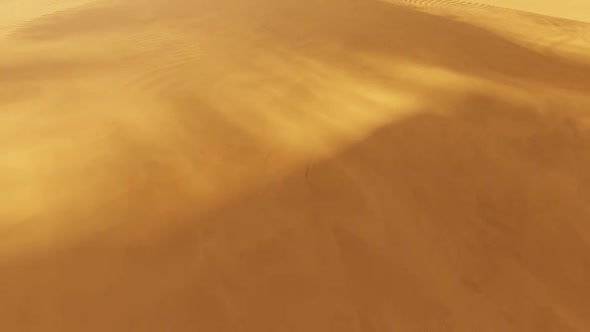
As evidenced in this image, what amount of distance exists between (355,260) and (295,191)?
49cm

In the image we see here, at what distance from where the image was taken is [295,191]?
195cm

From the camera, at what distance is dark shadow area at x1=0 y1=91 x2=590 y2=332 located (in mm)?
1403

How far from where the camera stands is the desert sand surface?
1447mm

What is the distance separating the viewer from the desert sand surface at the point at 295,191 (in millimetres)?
1447

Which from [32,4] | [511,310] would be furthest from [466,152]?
[32,4]

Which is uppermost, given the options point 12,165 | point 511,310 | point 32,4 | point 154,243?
point 32,4

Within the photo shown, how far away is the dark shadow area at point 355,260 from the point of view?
1403 mm

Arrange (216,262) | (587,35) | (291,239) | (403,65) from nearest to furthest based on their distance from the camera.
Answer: (216,262), (291,239), (403,65), (587,35)

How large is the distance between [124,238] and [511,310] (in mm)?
1535

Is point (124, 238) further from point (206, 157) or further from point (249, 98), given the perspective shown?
point (249, 98)

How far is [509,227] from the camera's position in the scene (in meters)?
1.77

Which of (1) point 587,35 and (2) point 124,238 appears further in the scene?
(1) point 587,35

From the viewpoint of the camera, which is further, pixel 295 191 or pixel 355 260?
pixel 295 191

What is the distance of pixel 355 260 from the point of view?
161cm
